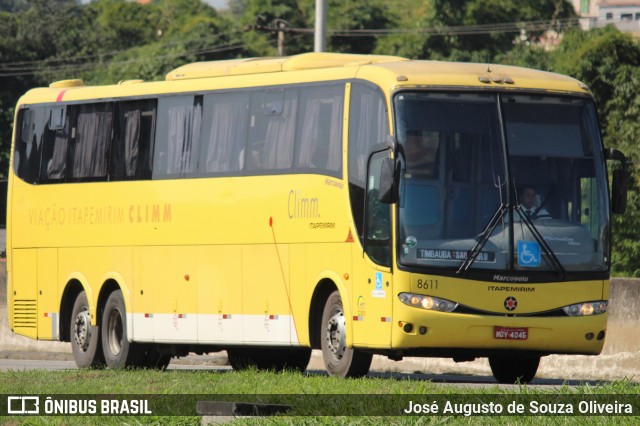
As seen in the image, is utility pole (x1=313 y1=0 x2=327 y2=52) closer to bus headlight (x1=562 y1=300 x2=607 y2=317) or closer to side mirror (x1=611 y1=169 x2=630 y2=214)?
side mirror (x1=611 y1=169 x2=630 y2=214)

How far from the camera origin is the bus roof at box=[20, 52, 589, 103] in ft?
55.4

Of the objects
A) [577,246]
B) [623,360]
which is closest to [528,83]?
[577,246]

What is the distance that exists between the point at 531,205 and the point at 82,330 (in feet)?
26.6

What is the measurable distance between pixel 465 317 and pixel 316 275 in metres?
2.26

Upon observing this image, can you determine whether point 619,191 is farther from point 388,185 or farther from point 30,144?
point 30,144

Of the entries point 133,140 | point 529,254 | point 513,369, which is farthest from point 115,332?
point 529,254

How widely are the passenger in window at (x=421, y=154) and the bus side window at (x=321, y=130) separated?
1201mm

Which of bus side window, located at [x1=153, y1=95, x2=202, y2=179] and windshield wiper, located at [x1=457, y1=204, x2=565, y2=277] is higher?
bus side window, located at [x1=153, y1=95, x2=202, y2=179]

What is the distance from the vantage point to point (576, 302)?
16.5m

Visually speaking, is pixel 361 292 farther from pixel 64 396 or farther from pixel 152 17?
pixel 152 17

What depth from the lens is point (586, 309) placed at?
54.5 ft

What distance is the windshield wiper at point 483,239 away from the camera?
52.7 ft

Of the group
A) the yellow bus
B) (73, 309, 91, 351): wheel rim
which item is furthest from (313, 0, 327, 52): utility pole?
(73, 309, 91, 351): wheel rim

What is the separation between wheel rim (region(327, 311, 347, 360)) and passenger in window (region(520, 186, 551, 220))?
2.36 metres
